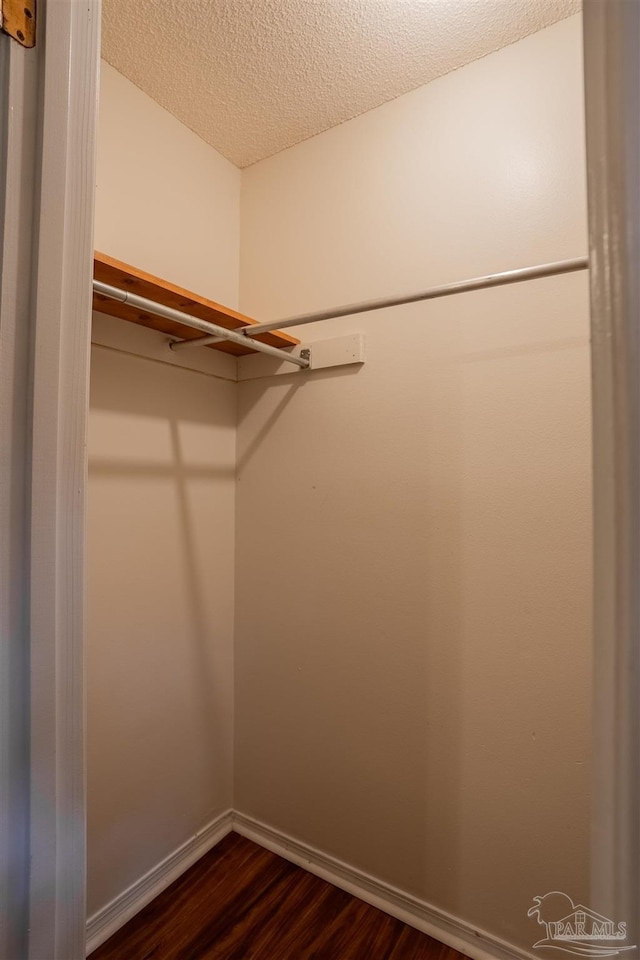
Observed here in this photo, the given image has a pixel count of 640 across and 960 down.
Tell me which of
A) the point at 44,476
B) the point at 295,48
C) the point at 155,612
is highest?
the point at 295,48

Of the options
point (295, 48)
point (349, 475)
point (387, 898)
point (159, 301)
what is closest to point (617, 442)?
point (349, 475)

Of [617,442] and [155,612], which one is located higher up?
[617,442]

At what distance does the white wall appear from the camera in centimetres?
140

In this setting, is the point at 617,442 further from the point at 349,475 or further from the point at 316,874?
the point at 316,874

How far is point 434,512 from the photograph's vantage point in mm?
1427

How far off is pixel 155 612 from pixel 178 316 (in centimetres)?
100

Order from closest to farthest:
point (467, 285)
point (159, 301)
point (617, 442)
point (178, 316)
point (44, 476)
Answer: point (617, 442) < point (44, 476) < point (467, 285) < point (178, 316) < point (159, 301)

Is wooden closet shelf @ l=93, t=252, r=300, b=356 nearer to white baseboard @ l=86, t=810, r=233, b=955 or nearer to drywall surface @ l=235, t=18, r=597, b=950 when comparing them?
drywall surface @ l=235, t=18, r=597, b=950

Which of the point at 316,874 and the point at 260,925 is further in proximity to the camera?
the point at 316,874

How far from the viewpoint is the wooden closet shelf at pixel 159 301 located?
116 cm

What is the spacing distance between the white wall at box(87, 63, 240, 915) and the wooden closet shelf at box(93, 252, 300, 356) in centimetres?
8

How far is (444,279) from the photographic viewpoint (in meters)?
1.44

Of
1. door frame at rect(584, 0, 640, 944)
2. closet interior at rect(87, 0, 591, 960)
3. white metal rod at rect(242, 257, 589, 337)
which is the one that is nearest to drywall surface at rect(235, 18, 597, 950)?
closet interior at rect(87, 0, 591, 960)

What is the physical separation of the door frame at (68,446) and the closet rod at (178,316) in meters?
0.57
